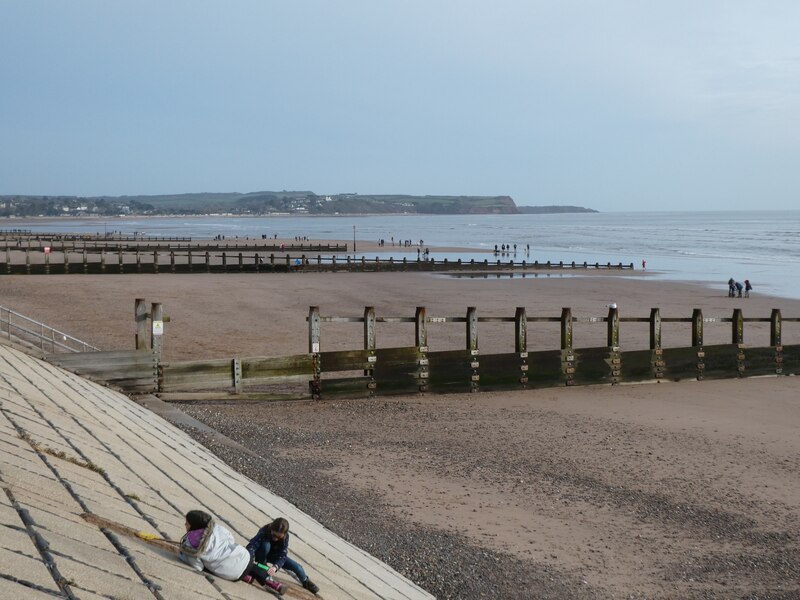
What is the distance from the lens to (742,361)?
24609 millimetres

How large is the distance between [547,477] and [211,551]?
8621mm

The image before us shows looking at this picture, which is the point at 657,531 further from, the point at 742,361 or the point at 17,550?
the point at 742,361

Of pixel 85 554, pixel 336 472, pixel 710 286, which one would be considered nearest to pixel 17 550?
pixel 85 554

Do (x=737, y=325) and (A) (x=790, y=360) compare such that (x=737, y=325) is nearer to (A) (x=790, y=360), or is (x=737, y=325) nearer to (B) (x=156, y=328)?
(A) (x=790, y=360)

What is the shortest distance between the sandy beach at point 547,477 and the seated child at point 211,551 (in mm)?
3324

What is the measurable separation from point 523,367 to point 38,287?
36.4 m

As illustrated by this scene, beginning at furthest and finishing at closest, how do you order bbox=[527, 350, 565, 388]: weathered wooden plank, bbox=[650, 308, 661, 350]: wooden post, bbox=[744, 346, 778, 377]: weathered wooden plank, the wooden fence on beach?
bbox=[744, 346, 778, 377]: weathered wooden plank → bbox=[650, 308, 661, 350]: wooden post → bbox=[527, 350, 565, 388]: weathered wooden plank → the wooden fence on beach

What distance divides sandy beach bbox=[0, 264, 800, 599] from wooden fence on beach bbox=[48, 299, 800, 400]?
0.43 m

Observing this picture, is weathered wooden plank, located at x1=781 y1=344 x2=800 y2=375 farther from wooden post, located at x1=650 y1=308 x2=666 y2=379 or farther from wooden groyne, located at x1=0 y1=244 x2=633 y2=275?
wooden groyne, located at x1=0 y1=244 x2=633 y2=275

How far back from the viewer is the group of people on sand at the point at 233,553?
7.02 meters

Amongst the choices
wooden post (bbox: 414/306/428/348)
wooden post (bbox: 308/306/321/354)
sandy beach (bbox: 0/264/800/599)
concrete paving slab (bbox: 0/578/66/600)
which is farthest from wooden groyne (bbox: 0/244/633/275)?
concrete paving slab (bbox: 0/578/66/600)

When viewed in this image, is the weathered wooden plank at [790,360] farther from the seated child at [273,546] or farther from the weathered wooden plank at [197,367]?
the seated child at [273,546]

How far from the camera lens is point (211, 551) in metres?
7.02

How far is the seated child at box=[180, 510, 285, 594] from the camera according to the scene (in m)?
7.01
